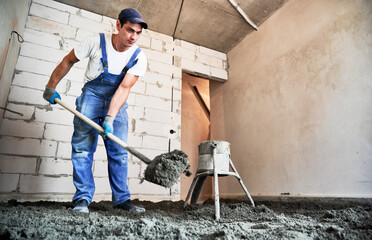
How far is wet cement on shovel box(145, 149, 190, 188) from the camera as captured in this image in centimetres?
146

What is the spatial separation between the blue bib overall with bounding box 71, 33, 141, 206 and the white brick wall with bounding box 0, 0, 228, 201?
1.04 meters

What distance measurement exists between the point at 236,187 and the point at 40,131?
268cm

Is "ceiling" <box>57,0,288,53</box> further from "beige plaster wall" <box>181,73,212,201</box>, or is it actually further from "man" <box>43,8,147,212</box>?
"man" <box>43,8,147,212</box>

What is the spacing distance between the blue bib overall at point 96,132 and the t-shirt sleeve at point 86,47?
64 mm

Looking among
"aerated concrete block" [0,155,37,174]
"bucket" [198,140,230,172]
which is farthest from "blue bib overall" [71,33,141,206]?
"aerated concrete block" [0,155,37,174]

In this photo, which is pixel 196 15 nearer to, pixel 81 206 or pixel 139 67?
pixel 139 67

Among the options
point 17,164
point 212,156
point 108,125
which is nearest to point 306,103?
point 212,156

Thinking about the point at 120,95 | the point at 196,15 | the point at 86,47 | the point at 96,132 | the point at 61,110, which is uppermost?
the point at 196,15

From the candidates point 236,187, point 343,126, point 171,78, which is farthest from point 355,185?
point 171,78

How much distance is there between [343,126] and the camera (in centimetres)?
222

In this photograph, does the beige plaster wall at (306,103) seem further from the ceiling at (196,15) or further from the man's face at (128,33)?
the man's face at (128,33)

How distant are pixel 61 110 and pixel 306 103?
2.84 meters

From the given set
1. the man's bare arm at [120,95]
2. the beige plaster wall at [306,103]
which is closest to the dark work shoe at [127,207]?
the man's bare arm at [120,95]

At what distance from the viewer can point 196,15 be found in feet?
10.9
